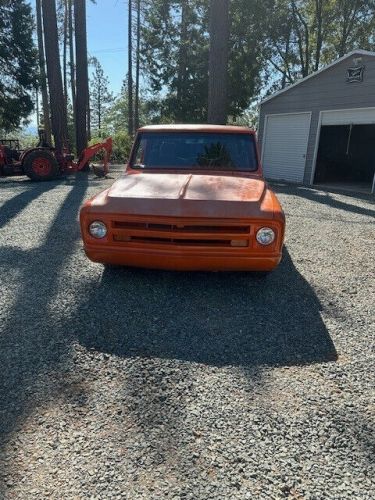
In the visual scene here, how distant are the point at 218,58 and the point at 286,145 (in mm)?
5053

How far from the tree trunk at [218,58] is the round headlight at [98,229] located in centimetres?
903

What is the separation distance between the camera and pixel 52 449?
6.45 feet

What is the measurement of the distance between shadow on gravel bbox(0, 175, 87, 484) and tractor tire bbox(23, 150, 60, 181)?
7.89m

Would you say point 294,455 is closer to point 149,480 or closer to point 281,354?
point 149,480

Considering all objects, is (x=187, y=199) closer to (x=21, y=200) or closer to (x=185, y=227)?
(x=185, y=227)

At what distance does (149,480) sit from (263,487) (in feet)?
1.73

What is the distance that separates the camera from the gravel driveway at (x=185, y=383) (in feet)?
6.02

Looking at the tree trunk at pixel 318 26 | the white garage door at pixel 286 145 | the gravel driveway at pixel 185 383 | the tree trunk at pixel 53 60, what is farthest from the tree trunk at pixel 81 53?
the tree trunk at pixel 318 26

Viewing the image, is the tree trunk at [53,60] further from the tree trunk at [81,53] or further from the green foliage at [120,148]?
the green foliage at [120,148]

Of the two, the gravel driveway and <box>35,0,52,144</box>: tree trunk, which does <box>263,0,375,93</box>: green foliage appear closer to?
<box>35,0,52,144</box>: tree trunk

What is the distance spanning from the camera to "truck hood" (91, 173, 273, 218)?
3508 mm

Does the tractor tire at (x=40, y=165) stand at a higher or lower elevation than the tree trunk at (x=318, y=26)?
lower

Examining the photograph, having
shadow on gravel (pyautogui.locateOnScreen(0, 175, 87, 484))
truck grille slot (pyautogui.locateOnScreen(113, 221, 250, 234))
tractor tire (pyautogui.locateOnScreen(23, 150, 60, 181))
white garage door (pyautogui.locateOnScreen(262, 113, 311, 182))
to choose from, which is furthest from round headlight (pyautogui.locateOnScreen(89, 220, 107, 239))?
white garage door (pyautogui.locateOnScreen(262, 113, 311, 182))

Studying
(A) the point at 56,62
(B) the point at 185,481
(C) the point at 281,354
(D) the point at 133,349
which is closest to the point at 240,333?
(C) the point at 281,354
